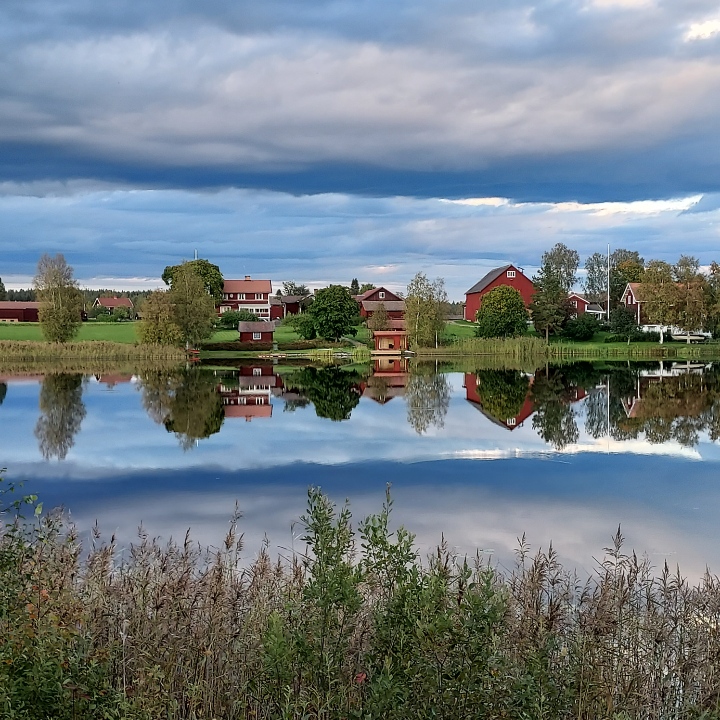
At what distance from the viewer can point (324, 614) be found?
5906 mm

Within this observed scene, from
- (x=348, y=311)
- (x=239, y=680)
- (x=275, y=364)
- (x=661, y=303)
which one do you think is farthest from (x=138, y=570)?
(x=661, y=303)

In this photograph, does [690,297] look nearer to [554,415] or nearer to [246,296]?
[554,415]

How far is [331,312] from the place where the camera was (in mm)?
75875

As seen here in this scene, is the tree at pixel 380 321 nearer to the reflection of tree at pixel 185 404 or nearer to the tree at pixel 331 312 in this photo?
the tree at pixel 331 312

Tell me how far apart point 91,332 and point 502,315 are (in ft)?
142

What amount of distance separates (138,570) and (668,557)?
7.29m

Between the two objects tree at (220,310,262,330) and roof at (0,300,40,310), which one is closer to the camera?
tree at (220,310,262,330)

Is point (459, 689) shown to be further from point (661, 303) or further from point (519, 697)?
point (661, 303)

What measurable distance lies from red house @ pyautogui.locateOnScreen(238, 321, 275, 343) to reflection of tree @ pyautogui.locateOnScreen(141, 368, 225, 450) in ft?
100

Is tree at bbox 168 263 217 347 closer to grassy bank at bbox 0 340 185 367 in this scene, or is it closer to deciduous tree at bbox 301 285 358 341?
grassy bank at bbox 0 340 185 367

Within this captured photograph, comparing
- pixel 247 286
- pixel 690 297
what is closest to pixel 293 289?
pixel 247 286

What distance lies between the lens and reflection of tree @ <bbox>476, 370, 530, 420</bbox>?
30.9m

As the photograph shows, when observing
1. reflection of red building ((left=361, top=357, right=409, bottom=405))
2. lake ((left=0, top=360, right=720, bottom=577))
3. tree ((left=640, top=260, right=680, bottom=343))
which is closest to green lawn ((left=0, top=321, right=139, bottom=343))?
reflection of red building ((left=361, top=357, right=409, bottom=405))

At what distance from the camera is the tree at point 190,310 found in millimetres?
68125
